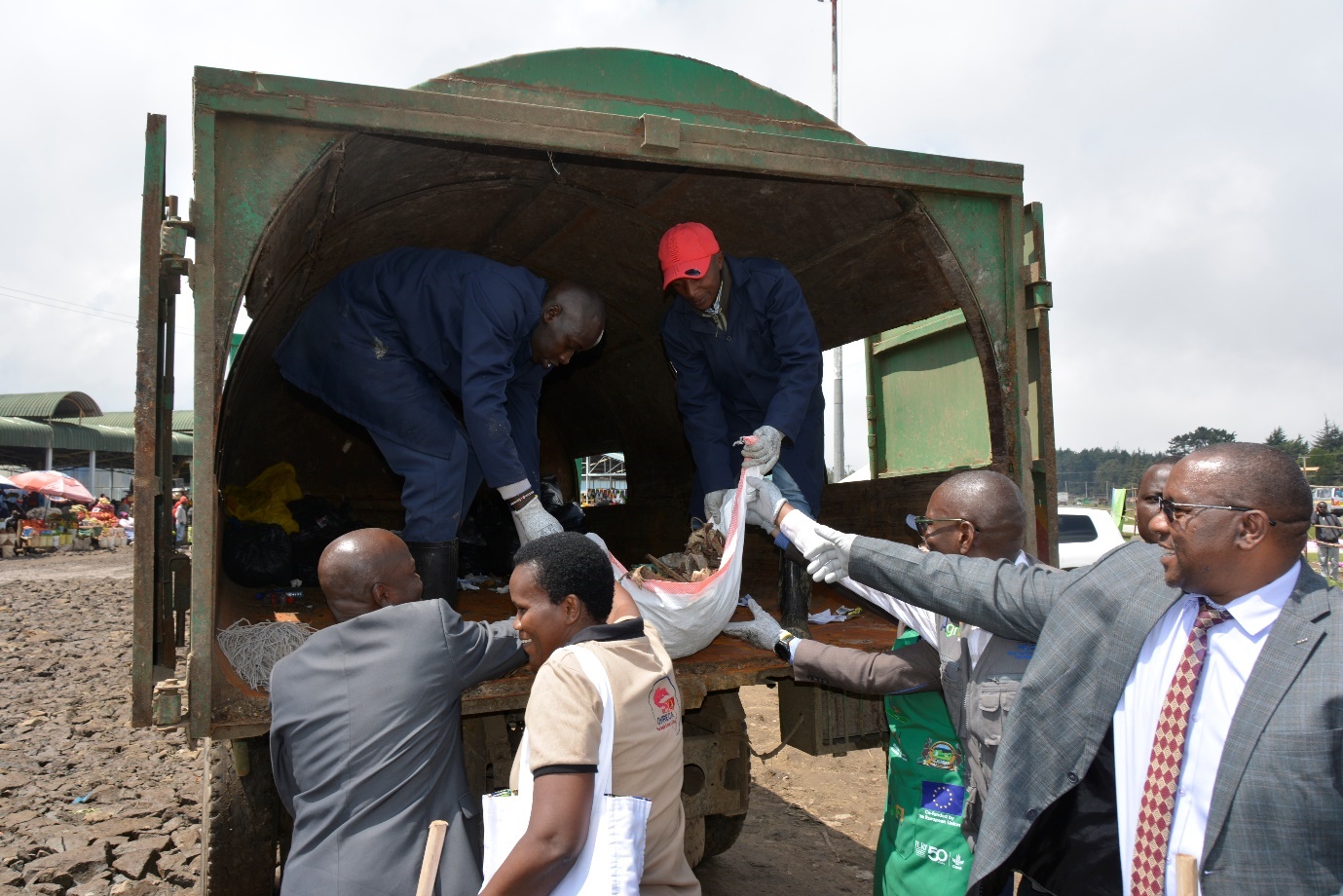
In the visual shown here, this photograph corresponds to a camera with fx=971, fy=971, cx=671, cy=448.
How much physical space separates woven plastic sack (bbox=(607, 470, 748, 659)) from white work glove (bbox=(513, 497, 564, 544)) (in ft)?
1.00

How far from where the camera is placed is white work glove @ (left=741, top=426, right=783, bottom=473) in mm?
3641

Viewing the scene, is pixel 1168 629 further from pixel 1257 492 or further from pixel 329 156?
pixel 329 156

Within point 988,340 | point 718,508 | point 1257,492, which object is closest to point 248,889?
point 718,508

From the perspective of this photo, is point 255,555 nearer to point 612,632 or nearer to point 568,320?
point 568,320

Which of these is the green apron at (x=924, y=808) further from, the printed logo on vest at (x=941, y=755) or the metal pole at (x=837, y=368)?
the metal pole at (x=837, y=368)

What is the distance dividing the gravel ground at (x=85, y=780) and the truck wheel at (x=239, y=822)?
133 cm

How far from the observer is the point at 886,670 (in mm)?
2482

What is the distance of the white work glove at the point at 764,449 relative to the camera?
3.64 metres

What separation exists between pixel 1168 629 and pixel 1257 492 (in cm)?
32

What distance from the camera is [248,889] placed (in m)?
2.78

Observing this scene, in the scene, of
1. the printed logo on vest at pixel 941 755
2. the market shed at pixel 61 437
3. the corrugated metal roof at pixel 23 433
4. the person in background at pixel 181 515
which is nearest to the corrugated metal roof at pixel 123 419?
the market shed at pixel 61 437

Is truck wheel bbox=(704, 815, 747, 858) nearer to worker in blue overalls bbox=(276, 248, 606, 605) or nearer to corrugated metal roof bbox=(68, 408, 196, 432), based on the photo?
worker in blue overalls bbox=(276, 248, 606, 605)

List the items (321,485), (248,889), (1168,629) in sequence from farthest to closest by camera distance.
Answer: (321,485) < (248,889) < (1168,629)

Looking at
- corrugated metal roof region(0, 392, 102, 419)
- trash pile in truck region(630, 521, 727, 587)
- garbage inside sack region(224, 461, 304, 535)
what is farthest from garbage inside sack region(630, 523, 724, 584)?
corrugated metal roof region(0, 392, 102, 419)
